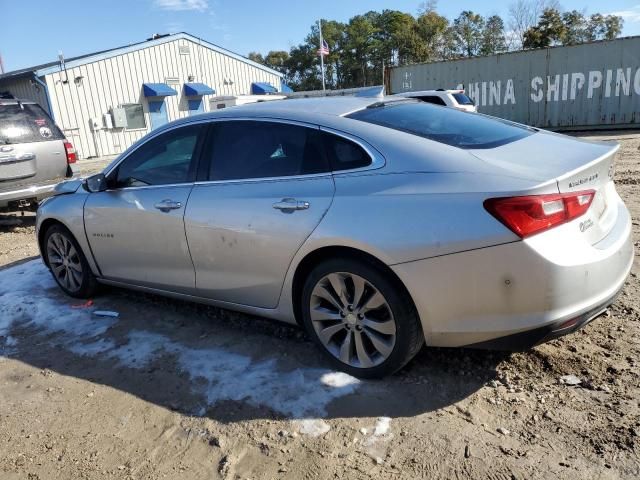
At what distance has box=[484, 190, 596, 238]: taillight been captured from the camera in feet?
8.00

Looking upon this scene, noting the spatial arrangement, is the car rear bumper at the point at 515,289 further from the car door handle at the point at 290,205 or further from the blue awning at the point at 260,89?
the blue awning at the point at 260,89

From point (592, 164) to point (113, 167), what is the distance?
351 cm

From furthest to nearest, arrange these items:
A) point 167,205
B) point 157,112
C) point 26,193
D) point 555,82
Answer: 1. point 157,112
2. point 555,82
3. point 26,193
4. point 167,205

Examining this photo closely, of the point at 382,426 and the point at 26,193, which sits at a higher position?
the point at 26,193

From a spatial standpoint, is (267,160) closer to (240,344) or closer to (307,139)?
(307,139)

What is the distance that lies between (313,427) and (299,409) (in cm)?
17

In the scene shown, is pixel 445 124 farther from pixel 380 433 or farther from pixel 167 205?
pixel 167 205

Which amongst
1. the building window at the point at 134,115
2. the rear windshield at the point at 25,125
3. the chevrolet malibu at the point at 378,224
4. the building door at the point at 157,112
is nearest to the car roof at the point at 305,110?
the chevrolet malibu at the point at 378,224

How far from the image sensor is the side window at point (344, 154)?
9.77 feet

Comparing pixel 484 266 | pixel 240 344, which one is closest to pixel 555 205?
pixel 484 266

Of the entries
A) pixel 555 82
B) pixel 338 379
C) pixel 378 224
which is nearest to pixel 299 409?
pixel 338 379

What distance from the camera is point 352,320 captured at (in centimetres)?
306

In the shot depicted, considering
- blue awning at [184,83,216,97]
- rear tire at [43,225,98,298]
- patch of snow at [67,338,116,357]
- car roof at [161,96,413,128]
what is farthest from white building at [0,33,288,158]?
car roof at [161,96,413,128]

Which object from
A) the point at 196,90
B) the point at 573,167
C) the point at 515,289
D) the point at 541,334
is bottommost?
the point at 541,334
